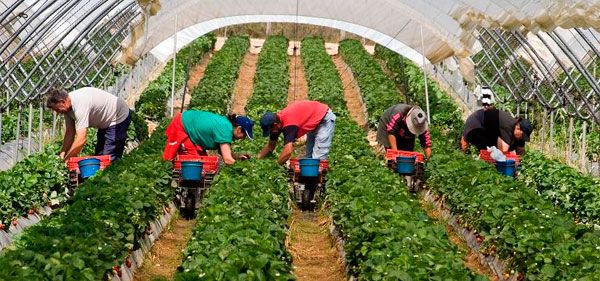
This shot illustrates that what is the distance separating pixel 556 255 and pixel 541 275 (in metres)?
0.19

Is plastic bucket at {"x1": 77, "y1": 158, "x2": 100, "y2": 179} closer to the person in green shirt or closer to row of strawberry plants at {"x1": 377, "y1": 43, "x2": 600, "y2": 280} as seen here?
the person in green shirt

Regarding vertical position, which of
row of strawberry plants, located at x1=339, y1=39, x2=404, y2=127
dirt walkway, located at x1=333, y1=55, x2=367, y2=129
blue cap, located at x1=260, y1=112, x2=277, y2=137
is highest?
blue cap, located at x1=260, y1=112, x2=277, y2=137

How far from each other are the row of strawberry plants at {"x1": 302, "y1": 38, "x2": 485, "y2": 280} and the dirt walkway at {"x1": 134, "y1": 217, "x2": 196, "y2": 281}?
56.7 inches

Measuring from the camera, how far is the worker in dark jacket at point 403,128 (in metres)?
12.4

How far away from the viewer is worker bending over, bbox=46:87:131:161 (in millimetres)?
10289

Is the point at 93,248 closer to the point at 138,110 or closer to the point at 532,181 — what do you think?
the point at 532,181

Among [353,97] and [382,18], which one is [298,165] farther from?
[353,97]

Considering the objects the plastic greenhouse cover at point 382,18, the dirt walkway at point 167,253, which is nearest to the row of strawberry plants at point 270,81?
the plastic greenhouse cover at point 382,18

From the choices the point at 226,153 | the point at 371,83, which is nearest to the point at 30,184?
the point at 226,153

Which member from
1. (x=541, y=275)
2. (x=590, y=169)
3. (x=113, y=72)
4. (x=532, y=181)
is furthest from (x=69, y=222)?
(x=113, y=72)

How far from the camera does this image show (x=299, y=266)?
30.9 ft

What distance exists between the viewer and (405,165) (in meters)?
12.5

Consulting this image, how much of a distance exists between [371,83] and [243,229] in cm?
1809

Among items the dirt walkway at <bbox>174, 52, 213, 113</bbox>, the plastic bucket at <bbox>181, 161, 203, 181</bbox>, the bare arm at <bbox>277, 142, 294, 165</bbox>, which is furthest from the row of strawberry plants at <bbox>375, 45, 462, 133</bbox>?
the plastic bucket at <bbox>181, 161, 203, 181</bbox>
